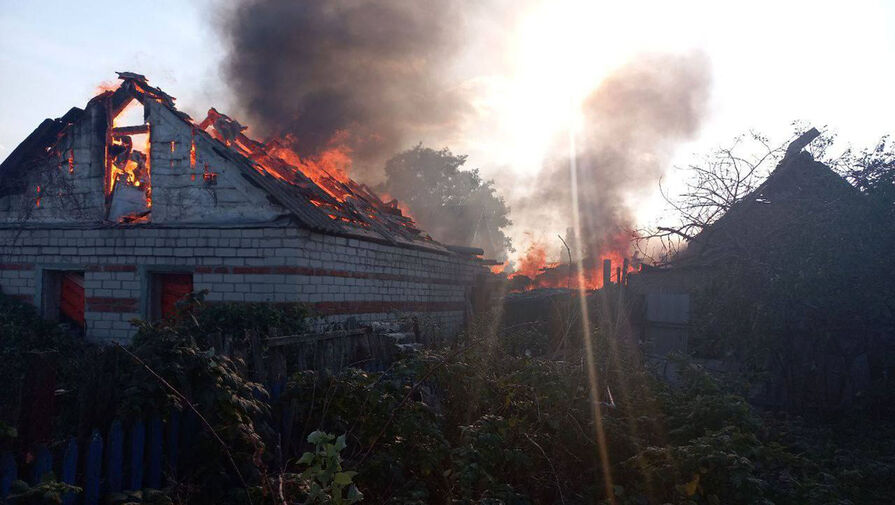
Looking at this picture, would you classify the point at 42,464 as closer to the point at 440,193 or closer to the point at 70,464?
the point at 70,464

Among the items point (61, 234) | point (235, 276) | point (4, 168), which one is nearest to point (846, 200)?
point (235, 276)

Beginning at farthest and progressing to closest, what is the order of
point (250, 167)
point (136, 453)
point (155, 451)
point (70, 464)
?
point (250, 167) < point (155, 451) < point (136, 453) < point (70, 464)

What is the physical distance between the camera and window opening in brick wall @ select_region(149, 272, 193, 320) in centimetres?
1134

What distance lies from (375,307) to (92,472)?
388 inches

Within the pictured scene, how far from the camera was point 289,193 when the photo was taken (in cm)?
1153

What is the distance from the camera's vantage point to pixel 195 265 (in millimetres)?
11047

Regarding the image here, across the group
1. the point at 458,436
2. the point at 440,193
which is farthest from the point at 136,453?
the point at 440,193

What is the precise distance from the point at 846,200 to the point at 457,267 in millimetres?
11436

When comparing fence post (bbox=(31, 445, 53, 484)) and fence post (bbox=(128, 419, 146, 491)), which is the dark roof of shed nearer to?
fence post (bbox=(128, 419, 146, 491))

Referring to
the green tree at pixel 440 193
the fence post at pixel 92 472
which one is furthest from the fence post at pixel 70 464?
A: the green tree at pixel 440 193

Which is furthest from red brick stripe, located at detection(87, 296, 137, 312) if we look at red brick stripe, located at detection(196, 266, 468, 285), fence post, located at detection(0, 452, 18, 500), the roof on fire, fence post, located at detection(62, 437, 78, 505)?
fence post, located at detection(0, 452, 18, 500)

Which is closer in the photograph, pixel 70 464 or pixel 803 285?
pixel 70 464

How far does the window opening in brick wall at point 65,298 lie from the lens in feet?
39.0

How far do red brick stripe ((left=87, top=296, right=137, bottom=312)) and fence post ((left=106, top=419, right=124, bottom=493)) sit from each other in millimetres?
8238
